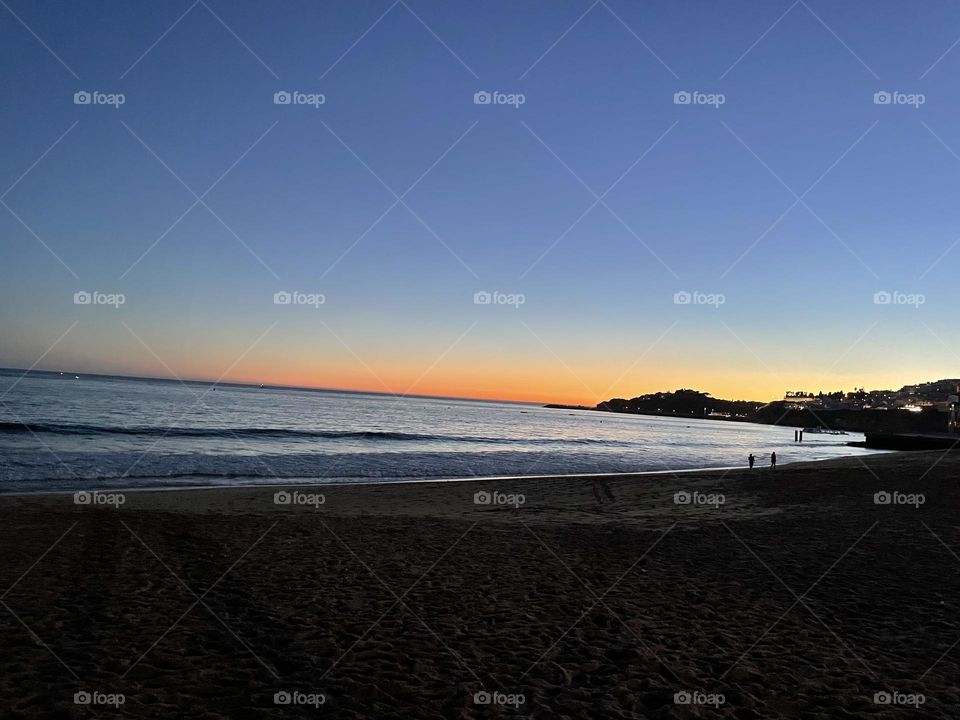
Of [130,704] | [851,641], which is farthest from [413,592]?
[851,641]

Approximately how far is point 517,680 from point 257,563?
602cm

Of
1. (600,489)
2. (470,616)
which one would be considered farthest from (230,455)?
(470,616)

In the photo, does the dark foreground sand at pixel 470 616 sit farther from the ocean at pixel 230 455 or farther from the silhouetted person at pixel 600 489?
the ocean at pixel 230 455

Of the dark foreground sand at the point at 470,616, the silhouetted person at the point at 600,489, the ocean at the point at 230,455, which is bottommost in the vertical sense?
the dark foreground sand at the point at 470,616

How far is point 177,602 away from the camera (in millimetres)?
7859

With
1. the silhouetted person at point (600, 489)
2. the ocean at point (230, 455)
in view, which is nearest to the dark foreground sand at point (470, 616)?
the silhouetted person at point (600, 489)

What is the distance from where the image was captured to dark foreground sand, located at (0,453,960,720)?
533cm

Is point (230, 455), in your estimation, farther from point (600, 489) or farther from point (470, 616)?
point (470, 616)

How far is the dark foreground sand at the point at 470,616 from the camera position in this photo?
533 cm

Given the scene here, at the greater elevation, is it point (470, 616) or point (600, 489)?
point (600, 489)

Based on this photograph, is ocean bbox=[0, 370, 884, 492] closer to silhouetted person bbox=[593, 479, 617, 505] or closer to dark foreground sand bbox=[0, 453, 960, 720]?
silhouetted person bbox=[593, 479, 617, 505]

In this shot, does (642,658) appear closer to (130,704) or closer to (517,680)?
(517,680)

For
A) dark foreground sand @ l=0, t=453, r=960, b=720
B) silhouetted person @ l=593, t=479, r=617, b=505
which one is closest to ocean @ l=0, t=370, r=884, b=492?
silhouetted person @ l=593, t=479, r=617, b=505

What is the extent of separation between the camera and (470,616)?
7609 millimetres
